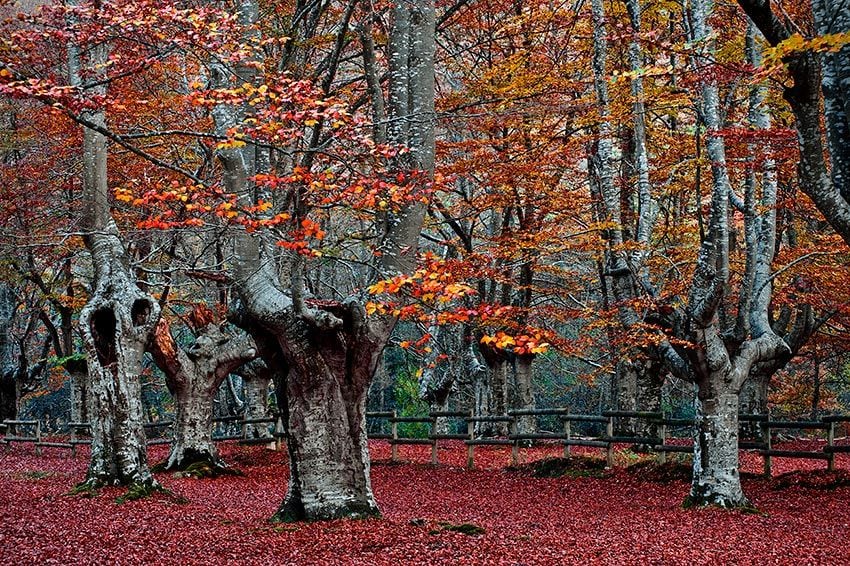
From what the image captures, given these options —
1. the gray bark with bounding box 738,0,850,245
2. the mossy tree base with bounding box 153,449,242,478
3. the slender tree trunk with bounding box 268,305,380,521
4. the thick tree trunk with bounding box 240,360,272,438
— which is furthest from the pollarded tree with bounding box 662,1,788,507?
the thick tree trunk with bounding box 240,360,272,438

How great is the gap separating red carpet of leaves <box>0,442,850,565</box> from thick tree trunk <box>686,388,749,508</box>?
29 cm

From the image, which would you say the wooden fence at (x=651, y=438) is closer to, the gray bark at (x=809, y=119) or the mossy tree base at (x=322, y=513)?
the mossy tree base at (x=322, y=513)

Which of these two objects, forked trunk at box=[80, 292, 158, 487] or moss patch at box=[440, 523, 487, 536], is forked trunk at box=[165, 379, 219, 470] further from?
moss patch at box=[440, 523, 487, 536]

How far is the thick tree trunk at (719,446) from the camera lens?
9.17 m

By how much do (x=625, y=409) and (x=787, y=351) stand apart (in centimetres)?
560

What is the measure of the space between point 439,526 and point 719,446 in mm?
3880

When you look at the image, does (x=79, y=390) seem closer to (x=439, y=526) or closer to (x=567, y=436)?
(x=567, y=436)

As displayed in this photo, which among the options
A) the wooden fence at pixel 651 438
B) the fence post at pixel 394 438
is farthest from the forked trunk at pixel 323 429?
the fence post at pixel 394 438

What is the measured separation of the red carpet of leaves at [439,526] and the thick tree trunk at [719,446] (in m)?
0.29

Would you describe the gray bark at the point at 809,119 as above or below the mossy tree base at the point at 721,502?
above

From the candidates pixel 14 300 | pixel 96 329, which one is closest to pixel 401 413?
pixel 14 300

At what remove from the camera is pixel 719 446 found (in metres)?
9.18

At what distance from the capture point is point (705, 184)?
538 inches

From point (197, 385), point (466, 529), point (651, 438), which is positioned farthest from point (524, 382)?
point (466, 529)
